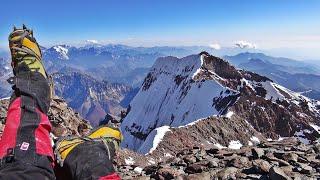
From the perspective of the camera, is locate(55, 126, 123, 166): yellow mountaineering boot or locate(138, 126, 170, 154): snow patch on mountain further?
locate(138, 126, 170, 154): snow patch on mountain

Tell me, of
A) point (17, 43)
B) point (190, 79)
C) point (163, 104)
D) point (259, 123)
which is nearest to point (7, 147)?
point (17, 43)

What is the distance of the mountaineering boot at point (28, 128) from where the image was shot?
585cm

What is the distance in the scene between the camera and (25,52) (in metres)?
10.3

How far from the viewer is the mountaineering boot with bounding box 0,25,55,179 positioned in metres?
5.85

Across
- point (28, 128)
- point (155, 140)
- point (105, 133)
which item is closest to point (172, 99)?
point (155, 140)

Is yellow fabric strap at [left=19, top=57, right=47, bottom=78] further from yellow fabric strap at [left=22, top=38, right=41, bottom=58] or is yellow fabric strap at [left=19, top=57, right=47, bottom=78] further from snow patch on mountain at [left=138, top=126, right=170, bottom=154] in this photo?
snow patch on mountain at [left=138, top=126, right=170, bottom=154]

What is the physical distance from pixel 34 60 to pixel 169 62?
179 m

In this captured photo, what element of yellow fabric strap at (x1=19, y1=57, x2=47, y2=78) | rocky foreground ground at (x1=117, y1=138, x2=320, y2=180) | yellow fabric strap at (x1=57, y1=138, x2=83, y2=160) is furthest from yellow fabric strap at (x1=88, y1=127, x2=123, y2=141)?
rocky foreground ground at (x1=117, y1=138, x2=320, y2=180)

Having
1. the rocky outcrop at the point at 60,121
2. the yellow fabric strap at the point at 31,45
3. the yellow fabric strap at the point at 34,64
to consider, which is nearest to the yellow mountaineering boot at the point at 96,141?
the yellow fabric strap at the point at 34,64

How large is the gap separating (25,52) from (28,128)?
4.05 m

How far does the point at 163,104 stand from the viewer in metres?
163

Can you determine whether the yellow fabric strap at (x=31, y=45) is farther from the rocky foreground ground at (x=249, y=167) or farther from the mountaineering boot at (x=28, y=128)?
the rocky foreground ground at (x=249, y=167)

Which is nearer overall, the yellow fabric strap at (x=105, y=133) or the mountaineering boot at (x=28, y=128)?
the mountaineering boot at (x=28, y=128)

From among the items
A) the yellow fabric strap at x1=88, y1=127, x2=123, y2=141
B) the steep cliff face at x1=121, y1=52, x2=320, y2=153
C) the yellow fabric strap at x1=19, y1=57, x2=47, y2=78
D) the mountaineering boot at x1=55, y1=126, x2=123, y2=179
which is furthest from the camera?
the steep cliff face at x1=121, y1=52, x2=320, y2=153
